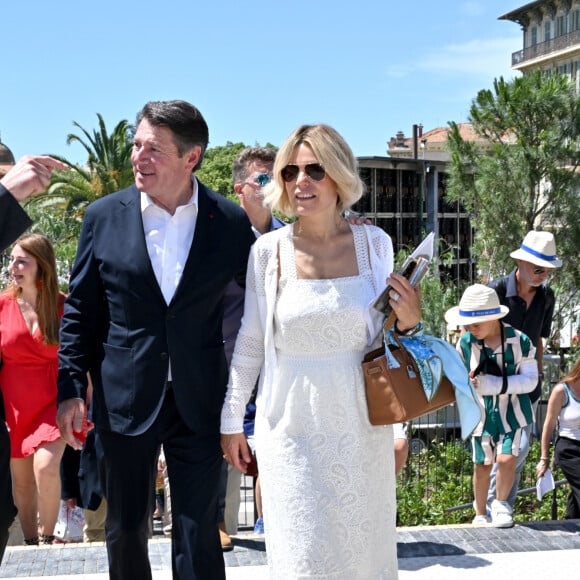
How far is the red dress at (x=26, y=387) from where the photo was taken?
6125 millimetres

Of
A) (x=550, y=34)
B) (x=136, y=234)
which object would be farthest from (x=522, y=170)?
(x=550, y=34)

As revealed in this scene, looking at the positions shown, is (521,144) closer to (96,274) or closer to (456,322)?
(456,322)

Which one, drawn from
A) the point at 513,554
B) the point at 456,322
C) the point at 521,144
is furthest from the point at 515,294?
the point at 521,144

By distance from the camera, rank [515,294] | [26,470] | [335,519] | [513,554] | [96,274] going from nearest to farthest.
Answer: [335,519], [96,274], [513,554], [26,470], [515,294]

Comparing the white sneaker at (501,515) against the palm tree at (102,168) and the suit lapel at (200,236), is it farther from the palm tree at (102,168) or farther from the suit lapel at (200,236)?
the palm tree at (102,168)

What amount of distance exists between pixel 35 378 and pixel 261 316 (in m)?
2.78

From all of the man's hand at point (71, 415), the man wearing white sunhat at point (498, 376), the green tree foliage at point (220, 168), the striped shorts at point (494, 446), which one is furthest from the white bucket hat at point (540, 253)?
the green tree foliage at point (220, 168)

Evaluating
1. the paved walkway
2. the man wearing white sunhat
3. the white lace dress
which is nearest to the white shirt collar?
the white lace dress

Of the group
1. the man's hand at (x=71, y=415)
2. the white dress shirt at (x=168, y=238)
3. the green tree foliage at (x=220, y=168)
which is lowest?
the man's hand at (x=71, y=415)

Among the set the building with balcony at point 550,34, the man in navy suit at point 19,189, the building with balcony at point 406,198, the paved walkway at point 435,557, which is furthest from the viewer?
the building with balcony at point 550,34

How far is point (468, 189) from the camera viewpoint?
2550 centimetres

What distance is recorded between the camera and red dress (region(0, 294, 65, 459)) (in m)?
6.12

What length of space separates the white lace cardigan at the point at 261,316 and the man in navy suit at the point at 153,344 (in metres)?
0.12

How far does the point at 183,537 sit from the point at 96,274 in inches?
42.6
